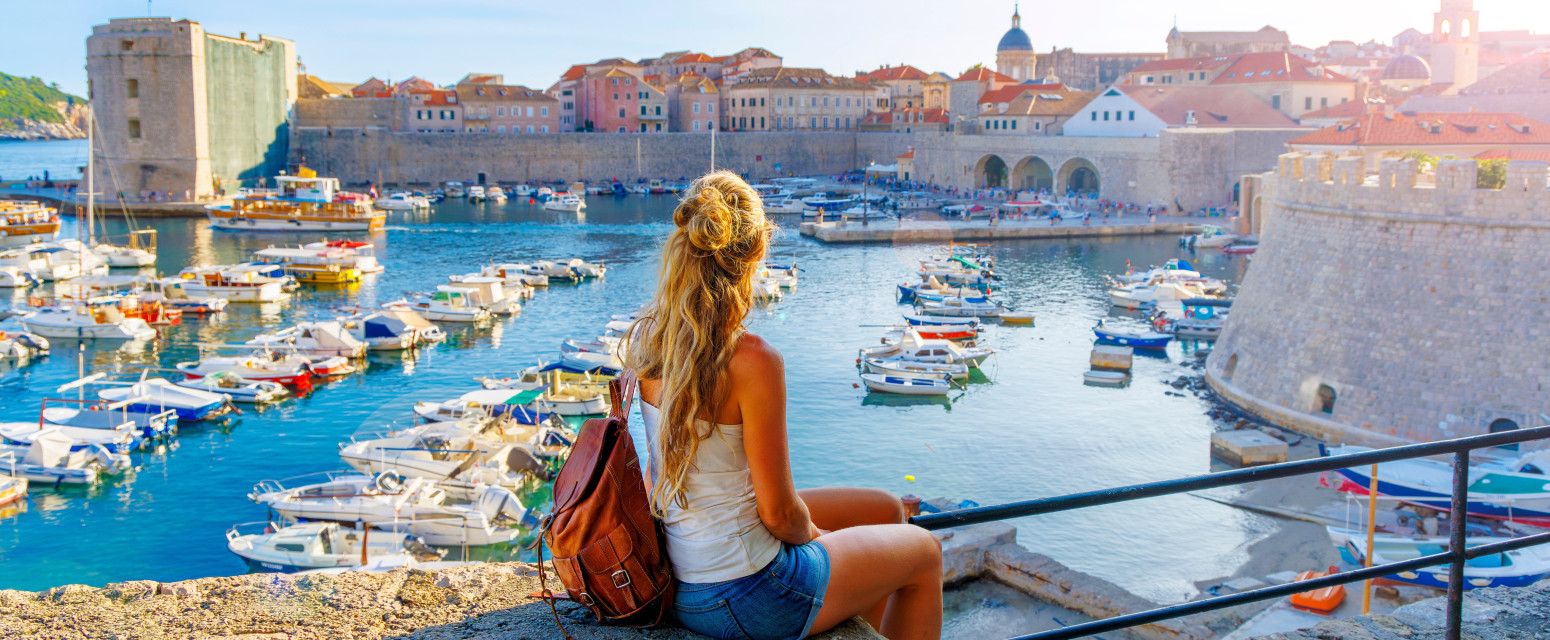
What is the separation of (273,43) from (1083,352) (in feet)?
126

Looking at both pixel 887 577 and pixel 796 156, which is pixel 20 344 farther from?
pixel 796 156

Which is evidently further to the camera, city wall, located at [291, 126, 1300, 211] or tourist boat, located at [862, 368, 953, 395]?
city wall, located at [291, 126, 1300, 211]

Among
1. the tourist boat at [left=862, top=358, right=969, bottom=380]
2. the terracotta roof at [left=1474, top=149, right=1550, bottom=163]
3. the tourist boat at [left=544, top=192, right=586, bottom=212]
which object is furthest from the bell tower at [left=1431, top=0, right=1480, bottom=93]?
the tourist boat at [left=862, top=358, right=969, bottom=380]

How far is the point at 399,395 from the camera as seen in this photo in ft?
52.2

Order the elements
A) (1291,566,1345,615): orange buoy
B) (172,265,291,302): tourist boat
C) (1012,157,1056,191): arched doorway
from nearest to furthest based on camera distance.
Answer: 1. (1291,566,1345,615): orange buoy
2. (172,265,291,302): tourist boat
3. (1012,157,1056,191): arched doorway

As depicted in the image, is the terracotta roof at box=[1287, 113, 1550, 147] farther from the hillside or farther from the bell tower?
the hillside

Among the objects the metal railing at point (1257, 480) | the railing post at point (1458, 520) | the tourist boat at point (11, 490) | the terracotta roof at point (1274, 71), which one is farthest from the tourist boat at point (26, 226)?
the terracotta roof at point (1274, 71)

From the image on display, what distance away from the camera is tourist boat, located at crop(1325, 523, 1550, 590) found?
7715 millimetres

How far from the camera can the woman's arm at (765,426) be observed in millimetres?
1661

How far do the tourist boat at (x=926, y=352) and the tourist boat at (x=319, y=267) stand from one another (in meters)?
13.8

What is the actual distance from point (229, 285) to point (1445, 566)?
72.9 feet

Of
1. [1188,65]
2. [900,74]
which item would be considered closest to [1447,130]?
[1188,65]

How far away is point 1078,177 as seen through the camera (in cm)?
4394

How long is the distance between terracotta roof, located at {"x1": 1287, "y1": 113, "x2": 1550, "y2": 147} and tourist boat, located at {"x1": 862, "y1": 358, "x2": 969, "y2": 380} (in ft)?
45.5
